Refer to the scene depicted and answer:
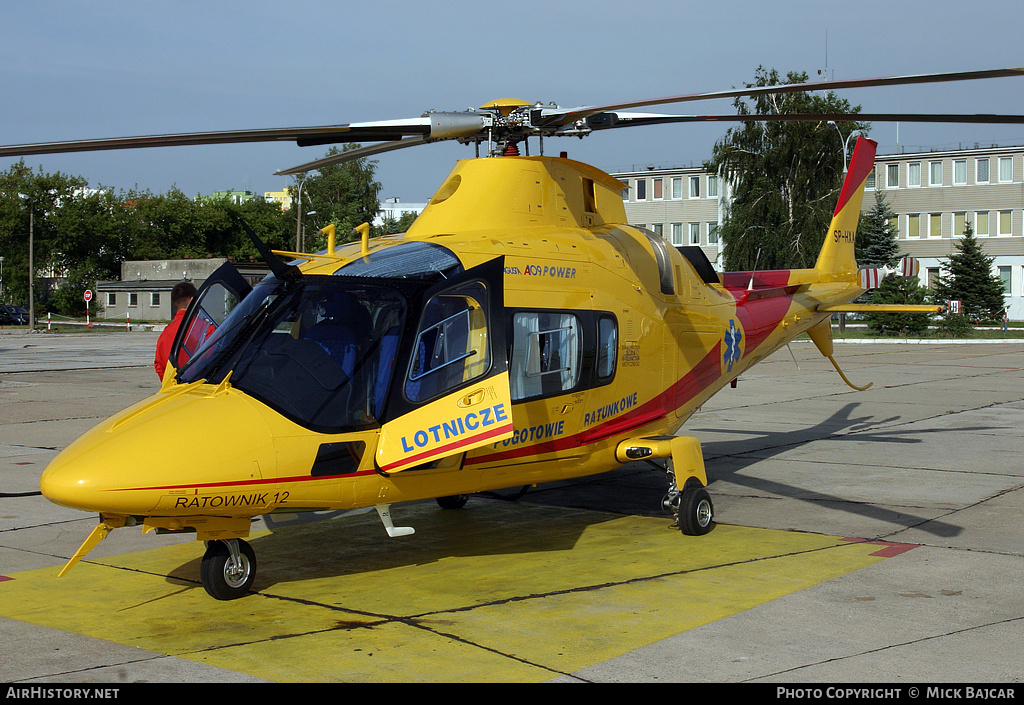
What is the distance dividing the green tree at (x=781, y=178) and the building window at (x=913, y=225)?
11205 mm

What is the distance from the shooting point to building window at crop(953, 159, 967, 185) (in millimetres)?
59469

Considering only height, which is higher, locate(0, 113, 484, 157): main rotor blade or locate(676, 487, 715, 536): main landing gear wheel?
locate(0, 113, 484, 157): main rotor blade

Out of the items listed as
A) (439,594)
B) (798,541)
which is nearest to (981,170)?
(798,541)

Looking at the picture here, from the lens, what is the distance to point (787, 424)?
1578cm

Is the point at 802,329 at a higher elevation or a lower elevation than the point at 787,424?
higher

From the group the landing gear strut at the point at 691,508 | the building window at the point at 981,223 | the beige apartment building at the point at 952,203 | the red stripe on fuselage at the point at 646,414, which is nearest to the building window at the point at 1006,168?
the beige apartment building at the point at 952,203

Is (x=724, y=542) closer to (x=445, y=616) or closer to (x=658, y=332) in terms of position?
(x=658, y=332)

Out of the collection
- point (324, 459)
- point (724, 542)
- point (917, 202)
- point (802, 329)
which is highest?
point (917, 202)

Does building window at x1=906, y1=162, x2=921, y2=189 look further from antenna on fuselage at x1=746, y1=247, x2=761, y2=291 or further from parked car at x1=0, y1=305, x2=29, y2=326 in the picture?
parked car at x1=0, y1=305, x2=29, y2=326

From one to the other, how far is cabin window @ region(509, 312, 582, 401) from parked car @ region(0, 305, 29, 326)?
67386 millimetres

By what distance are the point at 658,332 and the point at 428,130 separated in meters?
2.86

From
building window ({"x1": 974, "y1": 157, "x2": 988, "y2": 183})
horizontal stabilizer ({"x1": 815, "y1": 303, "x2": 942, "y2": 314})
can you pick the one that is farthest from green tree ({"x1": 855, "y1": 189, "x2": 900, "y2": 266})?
horizontal stabilizer ({"x1": 815, "y1": 303, "x2": 942, "y2": 314})

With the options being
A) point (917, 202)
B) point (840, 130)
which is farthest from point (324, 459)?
point (917, 202)

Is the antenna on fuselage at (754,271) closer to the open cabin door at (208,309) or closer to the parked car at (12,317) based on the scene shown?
the open cabin door at (208,309)
